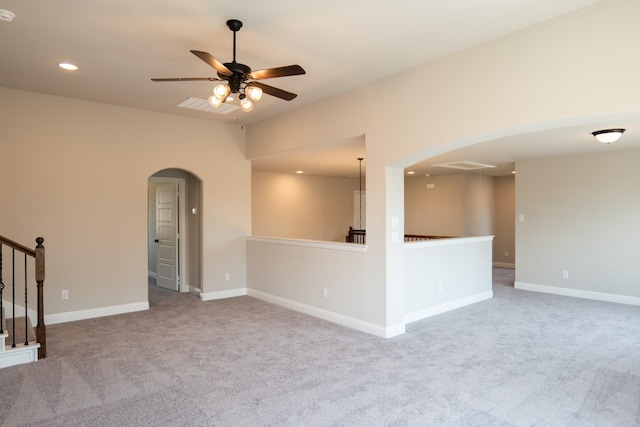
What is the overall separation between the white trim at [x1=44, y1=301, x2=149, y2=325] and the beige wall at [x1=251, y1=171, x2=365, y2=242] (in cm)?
348

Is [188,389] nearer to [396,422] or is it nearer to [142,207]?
[396,422]

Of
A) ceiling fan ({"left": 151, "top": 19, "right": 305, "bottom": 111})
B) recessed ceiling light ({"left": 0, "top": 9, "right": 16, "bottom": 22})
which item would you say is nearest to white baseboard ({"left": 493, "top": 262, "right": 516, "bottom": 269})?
ceiling fan ({"left": 151, "top": 19, "right": 305, "bottom": 111})

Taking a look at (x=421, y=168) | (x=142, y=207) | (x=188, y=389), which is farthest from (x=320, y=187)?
(x=188, y=389)

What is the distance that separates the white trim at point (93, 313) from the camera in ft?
16.6

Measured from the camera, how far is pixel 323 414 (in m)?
2.71

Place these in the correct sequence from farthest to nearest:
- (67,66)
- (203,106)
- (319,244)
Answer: (203,106) → (319,244) → (67,66)

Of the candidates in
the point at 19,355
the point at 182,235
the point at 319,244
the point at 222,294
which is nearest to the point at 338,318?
the point at 319,244

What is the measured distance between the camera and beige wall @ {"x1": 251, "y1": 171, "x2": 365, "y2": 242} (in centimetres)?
895

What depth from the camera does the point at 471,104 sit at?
11.9 feet

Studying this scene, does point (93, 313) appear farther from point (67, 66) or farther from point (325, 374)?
point (325, 374)

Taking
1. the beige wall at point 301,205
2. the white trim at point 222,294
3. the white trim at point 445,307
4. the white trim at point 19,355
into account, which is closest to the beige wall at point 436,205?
the beige wall at point 301,205

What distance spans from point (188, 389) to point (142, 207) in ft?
11.3

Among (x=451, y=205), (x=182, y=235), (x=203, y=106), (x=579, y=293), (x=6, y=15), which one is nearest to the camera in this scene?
(x=6, y=15)

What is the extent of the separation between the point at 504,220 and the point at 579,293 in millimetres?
4024
